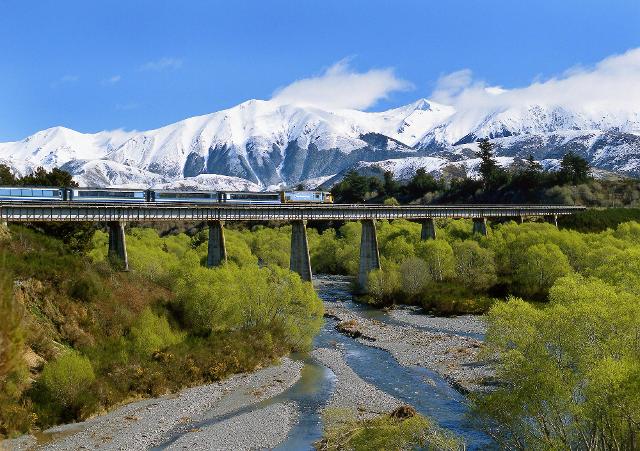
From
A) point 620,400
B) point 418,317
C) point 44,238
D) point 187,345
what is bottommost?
point 418,317

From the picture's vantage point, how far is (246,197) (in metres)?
83.6

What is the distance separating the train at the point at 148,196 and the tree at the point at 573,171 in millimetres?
96858

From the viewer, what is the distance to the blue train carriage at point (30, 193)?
197ft

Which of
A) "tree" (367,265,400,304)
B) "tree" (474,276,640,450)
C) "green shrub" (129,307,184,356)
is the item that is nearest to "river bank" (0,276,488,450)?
"green shrub" (129,307,184,356)

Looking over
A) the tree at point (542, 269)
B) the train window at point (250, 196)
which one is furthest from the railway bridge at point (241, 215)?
the tree at point (542, 269)

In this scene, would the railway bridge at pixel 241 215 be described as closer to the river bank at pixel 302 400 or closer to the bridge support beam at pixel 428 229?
the bridge support beam at pixel 428 229

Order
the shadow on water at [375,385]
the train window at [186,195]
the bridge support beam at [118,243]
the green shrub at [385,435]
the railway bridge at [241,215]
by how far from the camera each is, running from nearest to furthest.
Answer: the green shrub at [385,435] < the shadow on water at [375,385] < the railway bridge at [241,215] < the bridge support beam at [118,243] < the train window at [186,195]

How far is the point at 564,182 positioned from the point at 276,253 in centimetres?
9620

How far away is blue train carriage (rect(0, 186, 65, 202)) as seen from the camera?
59.9m

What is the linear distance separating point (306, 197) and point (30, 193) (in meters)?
41.4

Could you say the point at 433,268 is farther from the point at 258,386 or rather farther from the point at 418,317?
the point at 258,386

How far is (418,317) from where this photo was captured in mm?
71438

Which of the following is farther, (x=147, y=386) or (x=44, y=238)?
(x=44, y=238)

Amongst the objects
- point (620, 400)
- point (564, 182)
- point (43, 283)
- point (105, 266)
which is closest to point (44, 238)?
point (105, 266)
